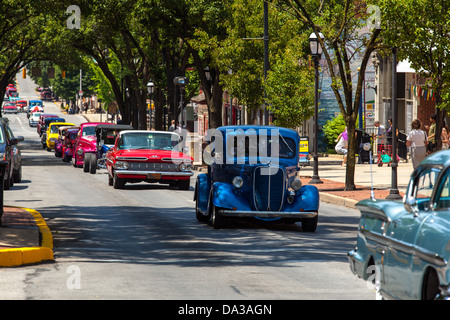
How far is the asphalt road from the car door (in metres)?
1.57

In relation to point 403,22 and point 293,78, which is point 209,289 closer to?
point 403,22

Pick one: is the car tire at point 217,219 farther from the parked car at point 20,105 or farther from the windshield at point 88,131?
the parked car at point 20,105

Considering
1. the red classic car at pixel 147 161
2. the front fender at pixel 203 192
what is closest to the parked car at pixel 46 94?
the red classic car at pixel 147 161

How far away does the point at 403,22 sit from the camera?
2030 cm

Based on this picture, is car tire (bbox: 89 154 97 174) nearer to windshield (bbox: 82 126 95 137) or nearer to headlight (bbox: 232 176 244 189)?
windshield (bbox: 82 126 95 137)

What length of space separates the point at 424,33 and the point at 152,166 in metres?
8.99

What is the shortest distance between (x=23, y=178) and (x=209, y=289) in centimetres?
2212

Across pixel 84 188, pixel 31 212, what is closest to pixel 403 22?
pixel 31 212

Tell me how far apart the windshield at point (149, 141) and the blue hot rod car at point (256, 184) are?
948 centimetres

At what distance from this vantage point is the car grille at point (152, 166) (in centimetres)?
2523

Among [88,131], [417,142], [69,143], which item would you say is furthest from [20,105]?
[417,142]

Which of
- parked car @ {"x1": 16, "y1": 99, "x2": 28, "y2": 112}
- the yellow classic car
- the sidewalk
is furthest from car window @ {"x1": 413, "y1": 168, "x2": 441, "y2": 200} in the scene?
parked car @ {"x1": 16, "y1": 99, "x2": 28, "y2": 112}

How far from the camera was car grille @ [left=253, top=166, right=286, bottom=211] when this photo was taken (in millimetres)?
15742

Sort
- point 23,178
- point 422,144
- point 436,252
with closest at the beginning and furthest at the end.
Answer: point 436,252
point 422,144
point 23,178
